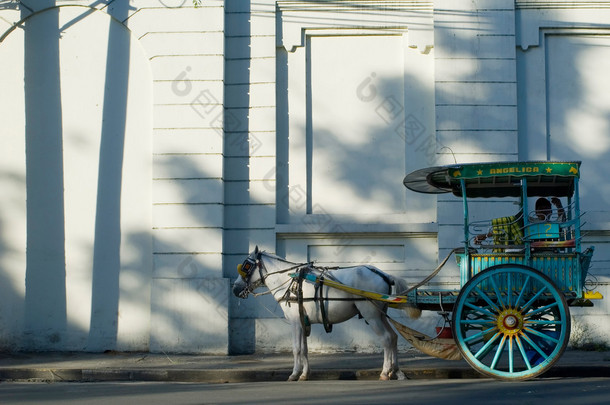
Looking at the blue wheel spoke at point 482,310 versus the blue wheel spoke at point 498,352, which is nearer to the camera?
the blue wheel spoke at point 498,352

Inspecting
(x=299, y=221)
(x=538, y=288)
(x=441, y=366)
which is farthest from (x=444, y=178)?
(x=299, y=221)

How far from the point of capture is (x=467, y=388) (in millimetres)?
9328

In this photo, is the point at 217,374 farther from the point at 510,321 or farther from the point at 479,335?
the point at 510,321

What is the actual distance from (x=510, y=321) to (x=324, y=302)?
2388mm

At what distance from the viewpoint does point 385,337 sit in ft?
34.5

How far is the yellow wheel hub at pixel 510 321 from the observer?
972 cm

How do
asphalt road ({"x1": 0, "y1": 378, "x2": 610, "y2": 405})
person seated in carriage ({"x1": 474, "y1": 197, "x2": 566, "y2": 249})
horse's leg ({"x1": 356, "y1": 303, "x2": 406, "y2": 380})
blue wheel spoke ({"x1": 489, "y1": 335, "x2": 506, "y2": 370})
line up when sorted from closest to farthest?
asphalt road ({"x1": 0, "y1": 378, "x2": 610, "y2": 405}), blue wheel spoke ({"x1": 489, "y1": 335, "x2": 506, "y2": 370}), person seated in carriage ({"x1": 474, "y1": 197, "x2": 566, "y2": 249}), horse's leg ({"x1": 356, "y1": 303, "x2": 406, "y2": 380})

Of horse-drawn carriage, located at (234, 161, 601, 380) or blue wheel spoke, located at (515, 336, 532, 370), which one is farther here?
horse-drawn carriage, located at (234, 161, 601, 380)

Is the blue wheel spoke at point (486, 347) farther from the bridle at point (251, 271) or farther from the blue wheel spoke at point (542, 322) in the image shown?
the bridle at point (251, 271)

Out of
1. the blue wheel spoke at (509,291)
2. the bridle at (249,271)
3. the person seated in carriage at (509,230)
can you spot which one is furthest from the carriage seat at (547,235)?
the bridle at (249,271)

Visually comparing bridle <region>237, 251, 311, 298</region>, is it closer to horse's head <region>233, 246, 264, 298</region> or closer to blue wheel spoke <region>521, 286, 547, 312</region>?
horse's head <region>233, 246, 264, 298</region>

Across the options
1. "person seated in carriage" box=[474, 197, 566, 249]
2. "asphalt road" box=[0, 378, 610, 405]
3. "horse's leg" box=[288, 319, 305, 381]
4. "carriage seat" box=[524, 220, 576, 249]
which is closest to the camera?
"asphalt road" box=[0, 378, 610, 405]

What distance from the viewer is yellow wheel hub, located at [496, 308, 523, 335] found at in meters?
9.72

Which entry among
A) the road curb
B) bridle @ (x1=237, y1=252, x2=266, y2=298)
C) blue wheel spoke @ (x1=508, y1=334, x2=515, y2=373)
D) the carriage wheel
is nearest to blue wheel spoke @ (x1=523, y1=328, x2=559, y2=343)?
the carriage wheel
